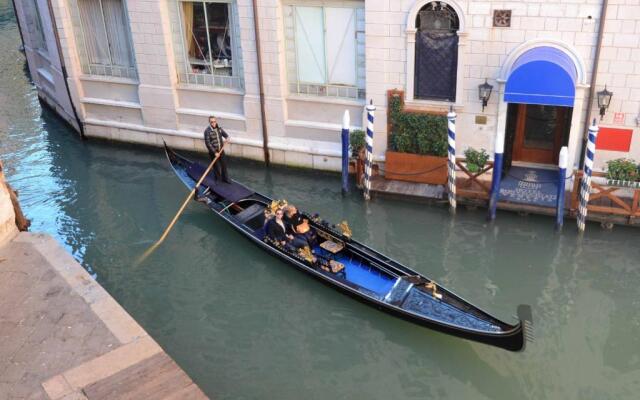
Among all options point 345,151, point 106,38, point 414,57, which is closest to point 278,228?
point 345,151

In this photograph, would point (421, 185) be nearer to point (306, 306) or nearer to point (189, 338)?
point (306, 306)

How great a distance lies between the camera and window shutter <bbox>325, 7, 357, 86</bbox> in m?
13.3

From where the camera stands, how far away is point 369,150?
13.1m

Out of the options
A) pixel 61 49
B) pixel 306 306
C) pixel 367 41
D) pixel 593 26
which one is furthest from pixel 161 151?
pixel 593 26

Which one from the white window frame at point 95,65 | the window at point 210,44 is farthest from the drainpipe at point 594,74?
the white window frame at point 95,65

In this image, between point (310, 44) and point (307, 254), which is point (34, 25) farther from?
point (307, 254)

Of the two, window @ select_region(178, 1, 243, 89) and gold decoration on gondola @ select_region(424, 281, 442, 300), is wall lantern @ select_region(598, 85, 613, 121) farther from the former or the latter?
window @ select_region(178, 1, 243, 89)

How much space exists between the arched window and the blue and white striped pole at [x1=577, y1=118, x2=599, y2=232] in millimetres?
2806

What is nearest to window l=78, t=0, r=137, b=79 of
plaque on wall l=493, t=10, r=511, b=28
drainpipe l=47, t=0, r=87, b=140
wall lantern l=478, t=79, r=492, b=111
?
drainpipe l=47, t=0, r=87, b=140

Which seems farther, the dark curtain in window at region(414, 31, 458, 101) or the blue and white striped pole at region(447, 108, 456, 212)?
the dark curtain in window at region(414, 31, 458, 101)

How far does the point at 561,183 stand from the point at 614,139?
1508 millimetres

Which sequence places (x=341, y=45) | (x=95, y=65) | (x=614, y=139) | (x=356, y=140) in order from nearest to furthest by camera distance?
(x=614, y=139)
(x=341, y=45)
(x=356, y=140)
(x=95, y=65)

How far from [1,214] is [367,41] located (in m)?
7.40

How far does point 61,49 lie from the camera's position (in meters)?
16.2
